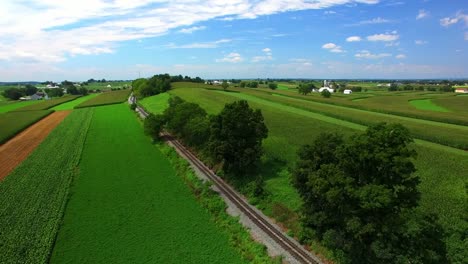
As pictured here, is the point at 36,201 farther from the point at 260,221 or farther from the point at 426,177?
the point at 426,177

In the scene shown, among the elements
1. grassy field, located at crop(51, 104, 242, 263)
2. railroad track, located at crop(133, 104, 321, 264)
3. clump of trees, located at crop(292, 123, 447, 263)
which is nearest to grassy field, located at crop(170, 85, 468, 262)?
railroad track, located at crop(133, 104, 321, 264)

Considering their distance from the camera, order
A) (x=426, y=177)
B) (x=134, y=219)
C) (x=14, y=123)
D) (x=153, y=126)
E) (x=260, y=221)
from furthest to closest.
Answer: (x=14, y=123)
(x=153, y=126)
(x=426, y=177)
(x=134, y=219)
(x=260, y=221)

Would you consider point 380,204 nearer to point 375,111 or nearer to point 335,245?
point 335,245

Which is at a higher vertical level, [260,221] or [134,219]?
[134,219]

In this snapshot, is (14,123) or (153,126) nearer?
(153,126)

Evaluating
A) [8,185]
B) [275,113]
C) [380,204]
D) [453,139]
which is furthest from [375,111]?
[8,185]

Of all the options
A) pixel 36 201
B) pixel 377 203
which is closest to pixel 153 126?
pixel 36 201

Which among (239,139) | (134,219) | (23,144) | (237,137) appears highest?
(237,137)

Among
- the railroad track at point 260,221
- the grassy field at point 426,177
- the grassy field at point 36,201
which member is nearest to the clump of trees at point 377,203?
the railroad track at point 260,221

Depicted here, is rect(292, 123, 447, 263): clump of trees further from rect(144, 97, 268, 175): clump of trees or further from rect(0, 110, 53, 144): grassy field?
rect(0, 110, 53, 144): grassy field
